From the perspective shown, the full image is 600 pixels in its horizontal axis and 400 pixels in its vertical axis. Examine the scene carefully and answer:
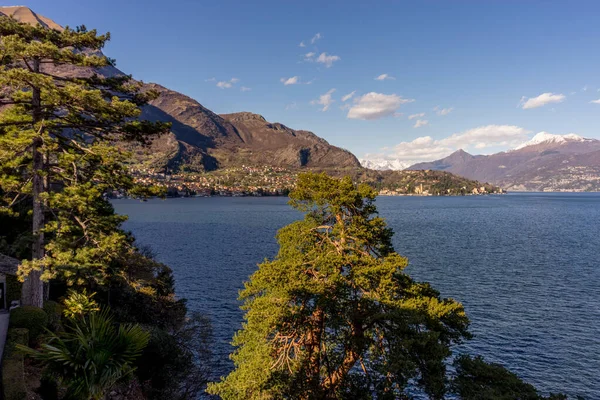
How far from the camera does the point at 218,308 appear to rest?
39.0 metres

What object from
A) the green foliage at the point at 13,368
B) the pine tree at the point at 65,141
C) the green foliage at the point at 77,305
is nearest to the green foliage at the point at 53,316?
the green foliage at the point at 77,305

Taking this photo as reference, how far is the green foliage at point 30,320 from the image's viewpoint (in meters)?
16.1

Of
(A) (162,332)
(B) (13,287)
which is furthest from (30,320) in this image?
(A) (162,332)

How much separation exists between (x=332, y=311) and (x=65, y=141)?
16502mm

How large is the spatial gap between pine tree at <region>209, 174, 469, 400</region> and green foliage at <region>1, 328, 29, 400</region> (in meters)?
8.90

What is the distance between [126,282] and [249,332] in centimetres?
1988

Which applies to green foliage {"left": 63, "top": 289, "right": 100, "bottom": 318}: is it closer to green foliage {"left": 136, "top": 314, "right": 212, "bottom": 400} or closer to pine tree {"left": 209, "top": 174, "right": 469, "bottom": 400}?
green foliage {"left": 136, "top": 314, "right": 212, "bottom": 400}

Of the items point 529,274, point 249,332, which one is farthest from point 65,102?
point 529,274

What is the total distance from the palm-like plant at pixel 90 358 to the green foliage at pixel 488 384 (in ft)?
40.0

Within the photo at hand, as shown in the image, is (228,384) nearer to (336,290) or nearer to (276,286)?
(276,286)

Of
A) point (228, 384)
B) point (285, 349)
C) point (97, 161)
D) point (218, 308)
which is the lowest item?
point (218, 308)

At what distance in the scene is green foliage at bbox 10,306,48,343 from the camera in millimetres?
16141

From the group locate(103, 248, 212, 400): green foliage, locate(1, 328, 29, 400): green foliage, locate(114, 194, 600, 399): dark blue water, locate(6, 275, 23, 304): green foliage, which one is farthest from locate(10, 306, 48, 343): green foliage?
locate(114, 194, 600, 399): dark blue water

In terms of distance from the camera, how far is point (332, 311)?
17.9 metres
